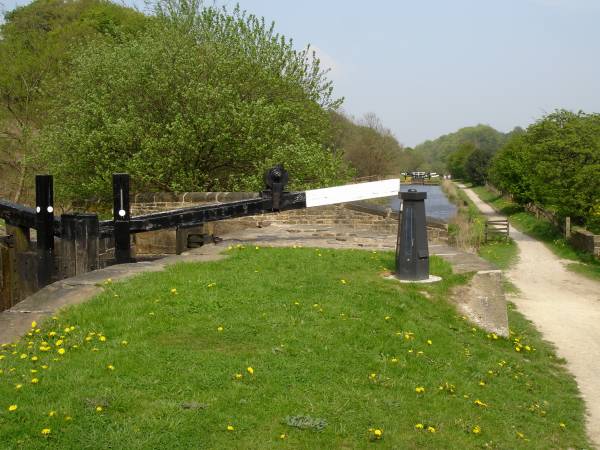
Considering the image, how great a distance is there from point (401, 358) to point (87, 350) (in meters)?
2.75

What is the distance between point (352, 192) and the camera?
32.8 feet

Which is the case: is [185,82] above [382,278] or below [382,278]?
above

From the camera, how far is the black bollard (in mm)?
8273

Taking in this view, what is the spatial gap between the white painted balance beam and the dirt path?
3.12 meters

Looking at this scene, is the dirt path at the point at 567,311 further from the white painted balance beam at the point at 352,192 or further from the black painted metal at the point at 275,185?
the black painted metal at the point at 275,185

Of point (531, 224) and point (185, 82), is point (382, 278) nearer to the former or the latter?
point (185, 82)

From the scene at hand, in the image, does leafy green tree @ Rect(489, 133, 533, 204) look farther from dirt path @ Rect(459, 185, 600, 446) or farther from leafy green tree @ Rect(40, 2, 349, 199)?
leafy green tree @ Rect(40, 2, 349, 199)

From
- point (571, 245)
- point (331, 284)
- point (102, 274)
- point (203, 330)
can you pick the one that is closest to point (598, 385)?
point (331, 284)

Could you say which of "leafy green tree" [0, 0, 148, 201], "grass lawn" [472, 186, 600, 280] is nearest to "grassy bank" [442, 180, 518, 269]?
"grass lawn" [472, 186, 600, 280]

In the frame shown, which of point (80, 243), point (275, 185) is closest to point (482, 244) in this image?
point (275, 185)

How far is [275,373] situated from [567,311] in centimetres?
826

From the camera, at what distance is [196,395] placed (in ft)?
15.4

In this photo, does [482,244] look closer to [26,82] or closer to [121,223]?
[121,223]

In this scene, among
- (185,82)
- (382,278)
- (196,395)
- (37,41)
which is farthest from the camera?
(37,41)
